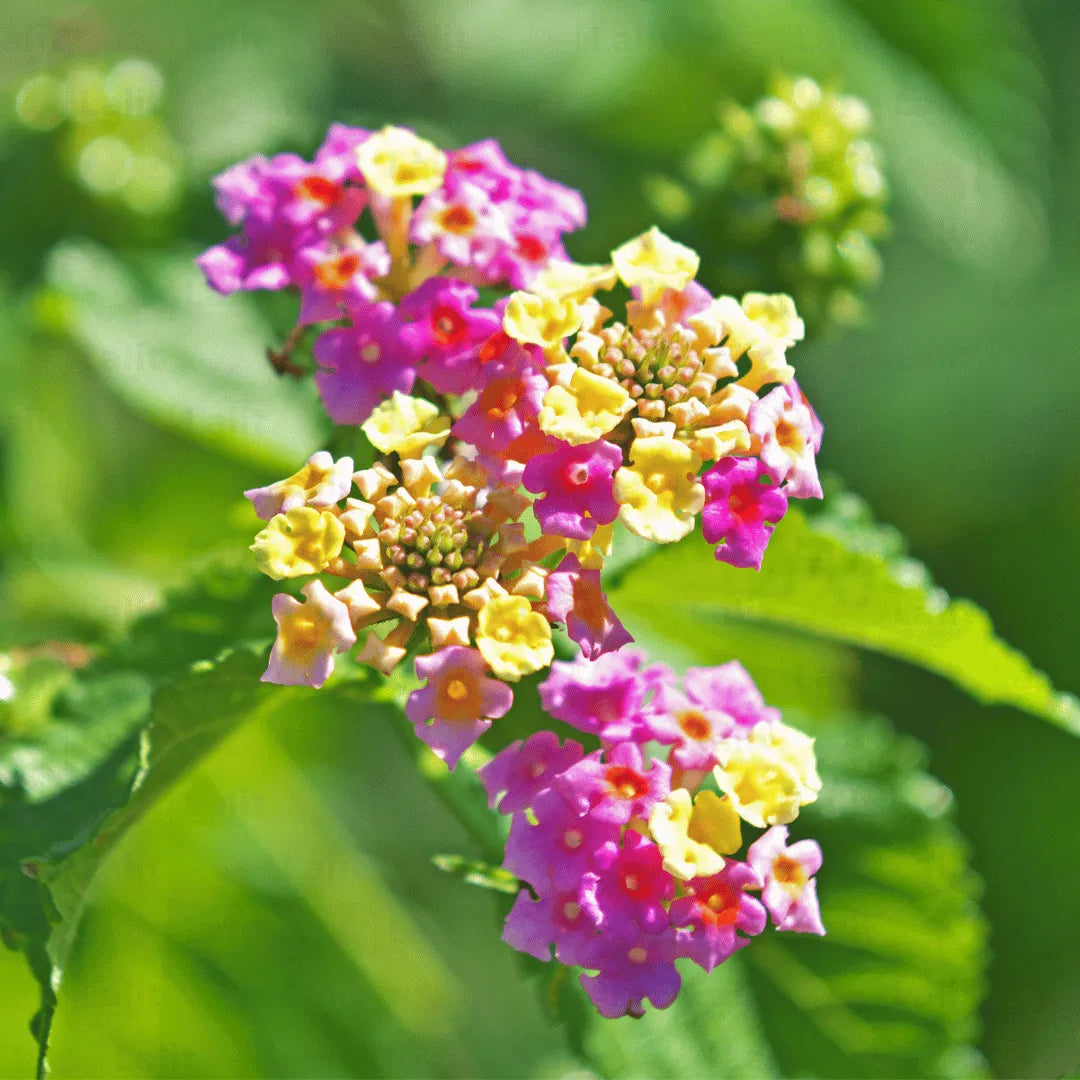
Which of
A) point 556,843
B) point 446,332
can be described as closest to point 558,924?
point 556,843

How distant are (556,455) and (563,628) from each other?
0.45ft

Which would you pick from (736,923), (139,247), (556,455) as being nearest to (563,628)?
(556,455)

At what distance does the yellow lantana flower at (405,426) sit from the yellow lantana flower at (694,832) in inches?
13.2

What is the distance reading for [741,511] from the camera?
3.43 ft

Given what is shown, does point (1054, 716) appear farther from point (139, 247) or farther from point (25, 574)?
point (139, 247)

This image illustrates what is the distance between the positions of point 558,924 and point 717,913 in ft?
0.38

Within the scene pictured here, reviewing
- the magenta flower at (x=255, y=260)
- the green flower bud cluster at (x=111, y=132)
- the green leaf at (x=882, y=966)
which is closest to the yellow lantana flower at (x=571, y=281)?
the magenta flower at (x=255, y=260)

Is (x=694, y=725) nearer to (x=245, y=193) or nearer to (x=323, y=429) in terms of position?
(x=245, y=193)

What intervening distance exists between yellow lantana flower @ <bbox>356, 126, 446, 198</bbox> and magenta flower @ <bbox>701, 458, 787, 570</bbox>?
1.24 ft

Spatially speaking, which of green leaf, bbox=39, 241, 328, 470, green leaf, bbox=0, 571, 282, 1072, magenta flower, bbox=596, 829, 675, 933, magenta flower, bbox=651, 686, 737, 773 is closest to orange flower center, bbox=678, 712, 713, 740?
magenta flower, bbox=651, 686, 737, 773

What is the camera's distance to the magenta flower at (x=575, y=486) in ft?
3.29

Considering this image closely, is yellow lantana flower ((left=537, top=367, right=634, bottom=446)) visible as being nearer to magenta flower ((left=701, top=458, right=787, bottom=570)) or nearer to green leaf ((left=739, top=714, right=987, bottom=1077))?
magenta flower ((left=701, top=458, right=787, bottom=570))

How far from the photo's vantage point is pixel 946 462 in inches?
106

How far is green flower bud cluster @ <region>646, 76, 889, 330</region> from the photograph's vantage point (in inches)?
59.9
